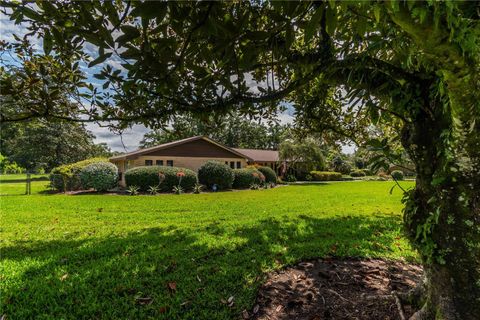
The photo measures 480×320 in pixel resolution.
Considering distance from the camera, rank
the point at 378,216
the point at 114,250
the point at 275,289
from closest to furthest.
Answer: the point at 275,289, the point at 114,250, the point at 378,216

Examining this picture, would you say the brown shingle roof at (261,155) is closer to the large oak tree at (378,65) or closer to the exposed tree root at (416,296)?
the exposed tree root at (416,296)

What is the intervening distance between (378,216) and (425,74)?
6.61m

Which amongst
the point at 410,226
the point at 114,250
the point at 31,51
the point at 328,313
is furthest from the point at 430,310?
the point at 31,51

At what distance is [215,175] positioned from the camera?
1702 cm

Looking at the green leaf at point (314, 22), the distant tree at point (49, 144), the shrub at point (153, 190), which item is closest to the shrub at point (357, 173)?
the shrub at point (153, 190)

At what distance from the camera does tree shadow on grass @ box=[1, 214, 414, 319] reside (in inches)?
109

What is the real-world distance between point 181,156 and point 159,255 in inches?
679

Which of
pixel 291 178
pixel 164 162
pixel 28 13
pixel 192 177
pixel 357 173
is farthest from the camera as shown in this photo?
pixel 357 173

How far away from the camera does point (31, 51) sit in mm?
3611

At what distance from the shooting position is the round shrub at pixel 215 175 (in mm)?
17031

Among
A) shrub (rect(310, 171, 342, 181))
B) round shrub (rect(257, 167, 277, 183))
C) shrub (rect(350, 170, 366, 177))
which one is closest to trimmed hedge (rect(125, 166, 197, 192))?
round shrub (rect(257, 167, 277, 183))

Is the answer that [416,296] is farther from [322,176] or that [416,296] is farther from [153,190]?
[322,176]

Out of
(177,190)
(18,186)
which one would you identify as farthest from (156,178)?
(18,186)

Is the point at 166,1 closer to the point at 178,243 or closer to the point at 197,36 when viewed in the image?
the point at 197,36
